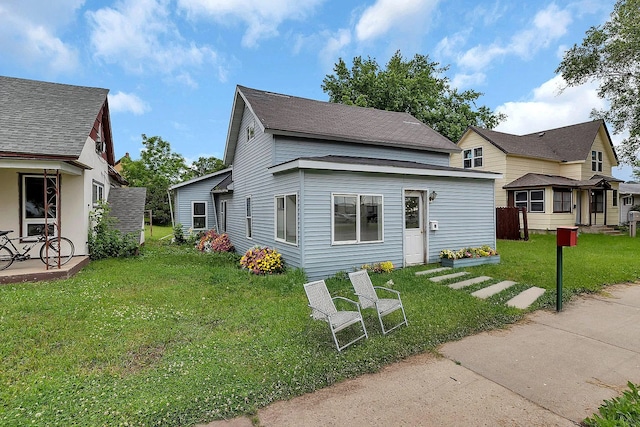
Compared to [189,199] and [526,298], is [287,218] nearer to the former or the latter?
[526,298]

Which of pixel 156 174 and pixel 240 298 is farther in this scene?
pixel 156 174

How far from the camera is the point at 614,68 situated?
773 inches

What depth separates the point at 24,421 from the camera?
2795mm

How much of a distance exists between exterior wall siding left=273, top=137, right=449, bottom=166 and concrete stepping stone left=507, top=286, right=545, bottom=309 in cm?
617

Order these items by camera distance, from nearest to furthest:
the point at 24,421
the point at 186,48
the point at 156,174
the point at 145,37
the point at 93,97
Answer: the point at 24,421
the point at 93,97
the point at 145,37
the point at 186,48
the point at 156,174

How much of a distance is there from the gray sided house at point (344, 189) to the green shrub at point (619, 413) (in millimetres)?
5801

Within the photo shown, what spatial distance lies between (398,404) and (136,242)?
11.5 metres

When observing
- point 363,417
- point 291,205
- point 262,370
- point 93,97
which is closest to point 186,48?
point 93,97

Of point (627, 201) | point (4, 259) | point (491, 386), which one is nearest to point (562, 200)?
point (627, 201)

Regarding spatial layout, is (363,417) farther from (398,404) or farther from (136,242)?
(136,242)

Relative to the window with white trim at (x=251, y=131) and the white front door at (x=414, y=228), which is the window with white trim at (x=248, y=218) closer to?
the window with white trim at (x=251, y=131)

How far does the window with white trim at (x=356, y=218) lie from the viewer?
8320 millimetres

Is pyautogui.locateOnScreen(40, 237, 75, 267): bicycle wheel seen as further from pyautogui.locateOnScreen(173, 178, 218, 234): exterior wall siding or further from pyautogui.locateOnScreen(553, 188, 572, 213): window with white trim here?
pyautogui.locateOnScreen(553, 188, 572, 213): window with white trim

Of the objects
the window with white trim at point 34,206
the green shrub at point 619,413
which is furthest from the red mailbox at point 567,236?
the window with white trim at point 34,206
